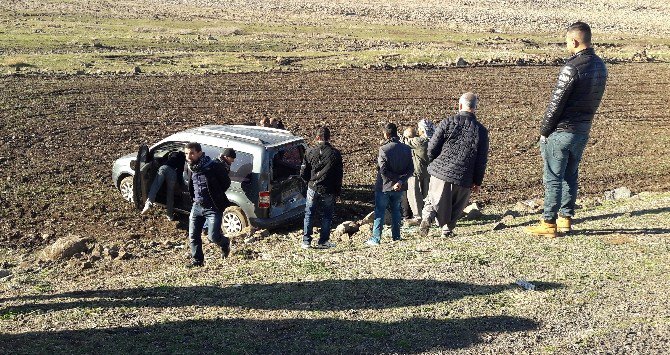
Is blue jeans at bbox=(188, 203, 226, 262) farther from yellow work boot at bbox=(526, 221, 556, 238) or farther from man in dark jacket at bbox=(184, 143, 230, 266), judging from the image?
yellow work boot at bbox=(526, 221, 556, 238)

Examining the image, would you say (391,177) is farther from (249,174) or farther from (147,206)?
(147,206)

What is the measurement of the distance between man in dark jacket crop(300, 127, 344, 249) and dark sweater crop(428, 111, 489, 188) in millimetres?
1561

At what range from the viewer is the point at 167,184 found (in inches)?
533

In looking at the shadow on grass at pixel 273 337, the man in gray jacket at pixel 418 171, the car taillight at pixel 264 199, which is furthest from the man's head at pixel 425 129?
the shadow on grass at pixel 273 337

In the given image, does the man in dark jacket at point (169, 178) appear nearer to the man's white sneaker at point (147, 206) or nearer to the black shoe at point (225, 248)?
the man's white sneaker at point (147, 206)

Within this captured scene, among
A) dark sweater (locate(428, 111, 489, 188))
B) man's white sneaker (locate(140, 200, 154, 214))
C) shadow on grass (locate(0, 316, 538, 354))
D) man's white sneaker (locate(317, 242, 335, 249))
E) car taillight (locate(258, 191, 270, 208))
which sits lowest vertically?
man's white sneaker (locate(140, 200, 154, 214))

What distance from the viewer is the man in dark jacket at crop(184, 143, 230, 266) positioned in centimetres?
1017

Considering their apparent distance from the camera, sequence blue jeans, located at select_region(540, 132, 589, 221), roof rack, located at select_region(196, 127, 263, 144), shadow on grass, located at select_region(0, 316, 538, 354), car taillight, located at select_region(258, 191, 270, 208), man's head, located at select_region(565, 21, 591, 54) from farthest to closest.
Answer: roof rack, located at select_region(196, 127, 263, 144)
car taillight, located at select_region(258, 191, 270, 208)
blue jeans, located at select_region(540, 132, 589, 221)
man's head, located at select_region(565, 21, 591, 54)
shadow on grass, located at select_region(0, 316, 538, 354)

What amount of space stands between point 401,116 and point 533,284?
17291 mm

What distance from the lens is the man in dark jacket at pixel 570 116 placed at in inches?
A: 370

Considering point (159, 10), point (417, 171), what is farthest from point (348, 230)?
point (159, 10)

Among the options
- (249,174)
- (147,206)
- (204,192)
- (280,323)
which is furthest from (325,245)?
(147,206)

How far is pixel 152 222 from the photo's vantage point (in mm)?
14109

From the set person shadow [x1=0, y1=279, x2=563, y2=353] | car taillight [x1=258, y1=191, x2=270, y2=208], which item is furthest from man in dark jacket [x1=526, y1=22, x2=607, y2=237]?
car taillight [x1=258, y1=191, x2=270, y2=208]
